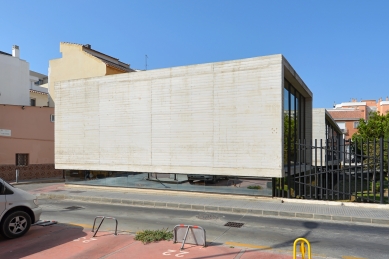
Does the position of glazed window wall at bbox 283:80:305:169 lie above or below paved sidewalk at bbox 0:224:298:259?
above

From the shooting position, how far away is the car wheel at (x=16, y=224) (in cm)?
732

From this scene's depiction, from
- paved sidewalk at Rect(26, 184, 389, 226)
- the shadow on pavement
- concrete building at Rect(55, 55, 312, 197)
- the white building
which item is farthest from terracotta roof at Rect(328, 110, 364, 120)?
the shadow on pavement

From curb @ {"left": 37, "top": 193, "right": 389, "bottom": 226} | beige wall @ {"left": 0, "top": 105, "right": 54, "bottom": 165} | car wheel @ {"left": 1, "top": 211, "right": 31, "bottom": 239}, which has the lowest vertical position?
curb @ {"left": 37, "top": 193, "right": 389, "bottom": 226}

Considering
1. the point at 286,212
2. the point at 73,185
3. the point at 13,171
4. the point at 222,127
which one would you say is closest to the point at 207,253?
the point at 286,212

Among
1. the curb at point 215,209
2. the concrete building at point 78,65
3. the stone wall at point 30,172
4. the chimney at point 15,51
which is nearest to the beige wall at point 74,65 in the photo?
the concrete building at point 78,65

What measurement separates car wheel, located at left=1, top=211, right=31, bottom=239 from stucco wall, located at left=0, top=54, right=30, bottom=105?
23090mm

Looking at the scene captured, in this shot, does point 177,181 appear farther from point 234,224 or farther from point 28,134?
point 28,134

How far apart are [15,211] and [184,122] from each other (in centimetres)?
794

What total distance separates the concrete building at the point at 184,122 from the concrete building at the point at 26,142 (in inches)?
272

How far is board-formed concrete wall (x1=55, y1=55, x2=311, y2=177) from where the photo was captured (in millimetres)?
12500

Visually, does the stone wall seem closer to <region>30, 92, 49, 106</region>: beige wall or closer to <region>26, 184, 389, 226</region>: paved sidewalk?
<region>26, 184, 389, 226</region>: paved sidewalk

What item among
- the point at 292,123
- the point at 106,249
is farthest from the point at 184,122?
the point at 106,249

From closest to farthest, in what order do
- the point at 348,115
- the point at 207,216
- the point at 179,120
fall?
the point at 207,216 < the point at 179,120 < the point at 348,115

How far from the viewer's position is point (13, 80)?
2845 cm
